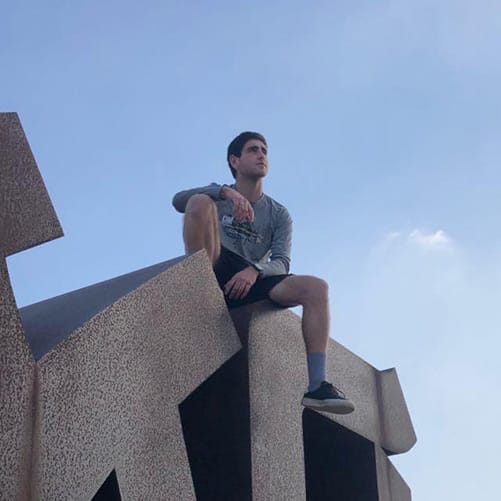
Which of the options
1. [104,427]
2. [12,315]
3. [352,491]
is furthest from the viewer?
[352,491]

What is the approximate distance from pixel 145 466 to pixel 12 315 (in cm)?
109

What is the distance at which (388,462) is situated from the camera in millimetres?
7605

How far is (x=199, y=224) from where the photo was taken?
215 inches

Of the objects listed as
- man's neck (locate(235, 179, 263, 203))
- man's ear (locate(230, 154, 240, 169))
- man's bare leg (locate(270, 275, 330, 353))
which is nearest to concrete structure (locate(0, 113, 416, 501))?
man's bare leg (locate(270, 275, 330, 353))

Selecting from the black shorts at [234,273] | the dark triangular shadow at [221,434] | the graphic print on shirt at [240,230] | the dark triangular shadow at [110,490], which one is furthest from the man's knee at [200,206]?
the dark triangular shadow at [110,490]

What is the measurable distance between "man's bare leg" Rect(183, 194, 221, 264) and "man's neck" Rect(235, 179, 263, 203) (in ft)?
2.37

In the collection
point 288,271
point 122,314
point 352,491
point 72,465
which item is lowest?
point 72,465

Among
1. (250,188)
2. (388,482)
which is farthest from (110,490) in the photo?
(388,482)

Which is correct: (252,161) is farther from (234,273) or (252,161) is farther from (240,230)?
(234,273)

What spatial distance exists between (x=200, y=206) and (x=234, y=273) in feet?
1.90

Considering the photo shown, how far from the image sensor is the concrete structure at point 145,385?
12.1 ft

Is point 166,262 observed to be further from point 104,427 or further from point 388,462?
point 388,462

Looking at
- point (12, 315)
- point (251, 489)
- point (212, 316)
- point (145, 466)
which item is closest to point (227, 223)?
point (212, 316)

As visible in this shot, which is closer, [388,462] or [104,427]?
[104,427]
